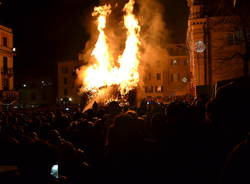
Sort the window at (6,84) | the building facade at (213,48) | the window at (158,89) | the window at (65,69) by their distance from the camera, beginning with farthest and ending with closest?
the window at (65,69) → the window at (158,89) → the window at (6,84) → the building facade at (213,48)

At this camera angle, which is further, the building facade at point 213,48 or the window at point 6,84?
the window at point 6,84

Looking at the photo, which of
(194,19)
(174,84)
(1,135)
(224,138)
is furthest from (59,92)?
(224,138)

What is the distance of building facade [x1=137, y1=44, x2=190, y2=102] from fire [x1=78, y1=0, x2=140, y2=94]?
1188 inches

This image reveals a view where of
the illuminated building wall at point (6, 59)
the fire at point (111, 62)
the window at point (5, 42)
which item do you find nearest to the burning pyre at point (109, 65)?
the fire at point (111, 62)

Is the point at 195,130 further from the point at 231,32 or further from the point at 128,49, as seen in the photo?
the point at 231,32

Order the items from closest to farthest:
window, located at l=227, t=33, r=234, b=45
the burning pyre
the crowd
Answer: the crowd, the burning pyre, window, located at l=227, t=33, r=234, b=45

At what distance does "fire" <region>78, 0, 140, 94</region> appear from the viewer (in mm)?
26203

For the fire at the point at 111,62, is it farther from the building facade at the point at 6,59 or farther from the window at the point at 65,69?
the window at the point at 65,69

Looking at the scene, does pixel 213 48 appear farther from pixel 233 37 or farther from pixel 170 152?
pixel 170 152

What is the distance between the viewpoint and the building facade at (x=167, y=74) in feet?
200

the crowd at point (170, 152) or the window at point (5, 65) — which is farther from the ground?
the window at point (5, 65)

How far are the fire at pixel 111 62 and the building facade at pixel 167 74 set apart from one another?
30168 mm

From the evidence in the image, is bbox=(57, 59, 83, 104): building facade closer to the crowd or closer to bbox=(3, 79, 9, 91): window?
bbox=(3, 79, 9, 91): window

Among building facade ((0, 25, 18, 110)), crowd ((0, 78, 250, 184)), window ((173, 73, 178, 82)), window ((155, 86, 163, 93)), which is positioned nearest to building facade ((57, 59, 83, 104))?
window ((155, 86, 163, 93))
